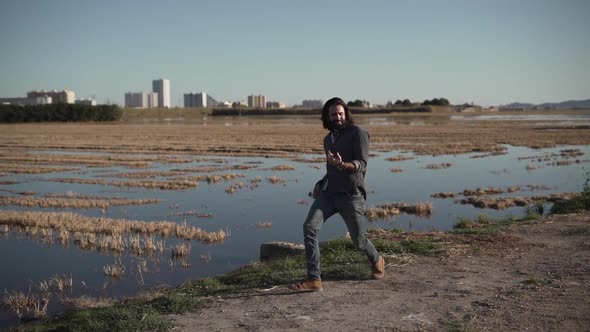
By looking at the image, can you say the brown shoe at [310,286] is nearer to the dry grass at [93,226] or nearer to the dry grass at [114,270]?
the dry grass at [114,270]

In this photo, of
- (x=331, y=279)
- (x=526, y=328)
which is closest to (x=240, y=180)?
(x=331, y=279)

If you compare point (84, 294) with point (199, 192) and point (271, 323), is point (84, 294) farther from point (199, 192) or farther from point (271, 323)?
point (199, 192)

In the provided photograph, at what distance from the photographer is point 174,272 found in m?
11.0

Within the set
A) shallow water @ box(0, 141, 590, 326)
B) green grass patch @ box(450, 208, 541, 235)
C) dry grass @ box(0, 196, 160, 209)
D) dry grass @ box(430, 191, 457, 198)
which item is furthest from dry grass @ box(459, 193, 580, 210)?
dry grass @ box(0, 196, 160, 209)

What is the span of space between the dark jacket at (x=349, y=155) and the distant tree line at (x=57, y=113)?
121388 mm

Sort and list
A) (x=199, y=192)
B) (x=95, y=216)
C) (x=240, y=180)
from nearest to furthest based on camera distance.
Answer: (x=95, y=216), (x=199, y=192), (x=240, y=180)

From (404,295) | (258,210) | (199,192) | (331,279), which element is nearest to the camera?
(404,295)

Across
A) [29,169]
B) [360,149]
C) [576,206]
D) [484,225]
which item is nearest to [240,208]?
[484,225]

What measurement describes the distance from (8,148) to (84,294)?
133ft

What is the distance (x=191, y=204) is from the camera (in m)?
19.4

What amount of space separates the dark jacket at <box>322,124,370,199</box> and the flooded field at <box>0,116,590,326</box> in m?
4.66

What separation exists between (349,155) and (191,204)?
13.4 m

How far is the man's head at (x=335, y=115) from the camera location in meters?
6.89

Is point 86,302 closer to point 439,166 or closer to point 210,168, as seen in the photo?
point 210,168
